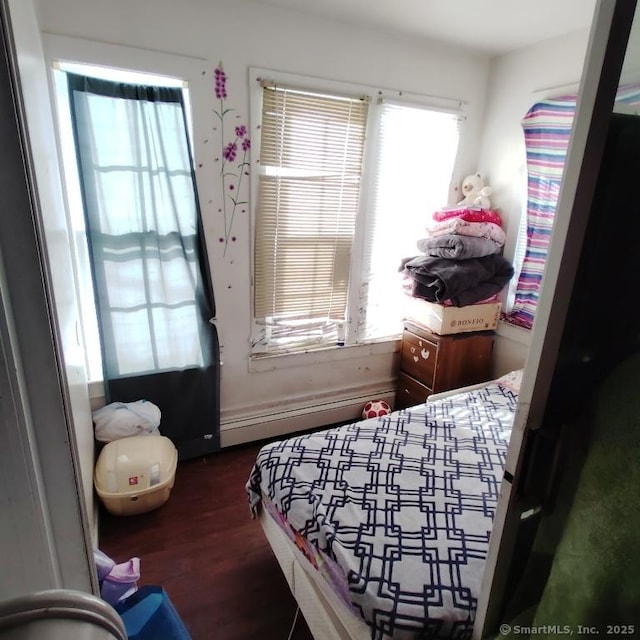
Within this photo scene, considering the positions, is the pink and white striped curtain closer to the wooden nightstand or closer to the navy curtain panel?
the wooden nightstand

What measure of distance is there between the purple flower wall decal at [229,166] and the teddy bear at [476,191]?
153 cm

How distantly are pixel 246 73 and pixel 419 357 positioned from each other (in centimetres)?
200

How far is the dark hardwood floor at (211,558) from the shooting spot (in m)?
1.61

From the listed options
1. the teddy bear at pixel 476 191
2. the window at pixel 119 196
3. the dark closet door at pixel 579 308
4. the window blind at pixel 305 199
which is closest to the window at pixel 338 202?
the window blind at pixel 305 199

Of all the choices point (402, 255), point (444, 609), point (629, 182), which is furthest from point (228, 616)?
point (402, 255)

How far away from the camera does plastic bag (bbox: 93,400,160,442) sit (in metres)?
2.13

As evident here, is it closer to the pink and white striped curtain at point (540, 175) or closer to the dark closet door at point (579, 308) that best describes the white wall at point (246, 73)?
the pink and white striped curtain at point (540, 175)

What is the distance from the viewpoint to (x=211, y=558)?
6.15ft

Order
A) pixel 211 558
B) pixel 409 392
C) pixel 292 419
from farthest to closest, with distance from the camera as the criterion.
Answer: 1. pixel 409 392
2. pixel 292 419
3. pixel 211 558

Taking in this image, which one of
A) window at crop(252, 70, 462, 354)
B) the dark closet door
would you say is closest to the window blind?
window at crop(252, 70, 462, 354)

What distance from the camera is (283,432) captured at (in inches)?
111

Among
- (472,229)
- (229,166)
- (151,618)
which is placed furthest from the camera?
(472,229)

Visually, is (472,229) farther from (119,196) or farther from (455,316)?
(119,196)

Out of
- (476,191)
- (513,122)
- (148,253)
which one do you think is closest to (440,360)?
(476,191)
